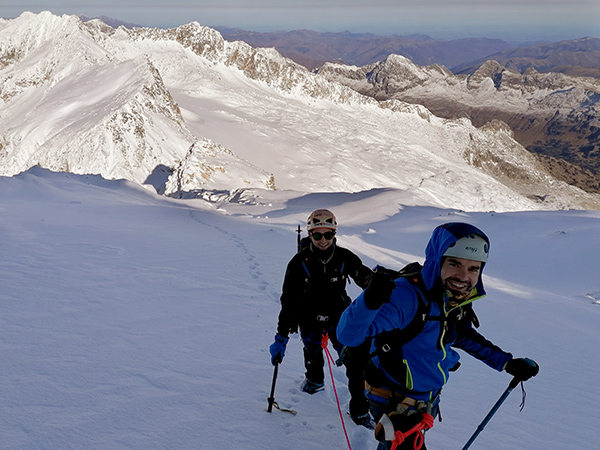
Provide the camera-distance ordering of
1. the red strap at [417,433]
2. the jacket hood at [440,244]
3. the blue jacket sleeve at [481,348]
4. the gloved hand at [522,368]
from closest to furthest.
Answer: the jacket hood at [440,244], the red strap at [417,433], the gloved hand at [522,368], the blue jacket sleeve at [481,348]

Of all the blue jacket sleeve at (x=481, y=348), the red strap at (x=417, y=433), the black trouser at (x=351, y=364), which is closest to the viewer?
the red strap at (x=417, y=433)

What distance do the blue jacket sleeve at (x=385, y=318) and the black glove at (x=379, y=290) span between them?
7.4 inches

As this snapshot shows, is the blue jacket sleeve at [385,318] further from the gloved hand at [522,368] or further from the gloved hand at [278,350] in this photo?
the gloved hand at [278,350]

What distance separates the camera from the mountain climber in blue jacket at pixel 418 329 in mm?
2916

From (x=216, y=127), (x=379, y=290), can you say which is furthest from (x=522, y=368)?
(x=216, y=127)

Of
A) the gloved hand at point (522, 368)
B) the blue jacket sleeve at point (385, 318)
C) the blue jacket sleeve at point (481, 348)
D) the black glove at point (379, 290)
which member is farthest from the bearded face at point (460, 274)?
the gloved hand at point (522, 368)

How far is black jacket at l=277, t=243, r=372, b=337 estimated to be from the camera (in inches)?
182

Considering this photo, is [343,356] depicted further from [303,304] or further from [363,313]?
[363,313]

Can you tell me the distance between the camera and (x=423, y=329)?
10.1ft

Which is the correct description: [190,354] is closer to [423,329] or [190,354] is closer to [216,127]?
[423,329]

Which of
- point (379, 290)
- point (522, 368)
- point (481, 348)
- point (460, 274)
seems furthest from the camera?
point (481, 348)

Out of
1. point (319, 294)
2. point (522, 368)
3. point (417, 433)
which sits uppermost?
point (522, 368)

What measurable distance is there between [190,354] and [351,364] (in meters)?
2.10

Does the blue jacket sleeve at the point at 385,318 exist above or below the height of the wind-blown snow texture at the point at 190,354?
above
